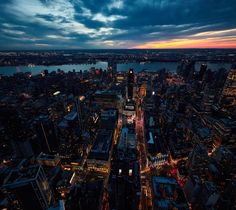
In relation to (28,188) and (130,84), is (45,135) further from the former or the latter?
(130,84)

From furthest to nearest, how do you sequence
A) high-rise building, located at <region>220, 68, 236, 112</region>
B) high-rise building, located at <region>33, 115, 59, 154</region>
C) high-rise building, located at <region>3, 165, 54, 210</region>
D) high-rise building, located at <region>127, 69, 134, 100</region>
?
high-rise building, located at <region>127, 69, 134, 100</region> < high-rise building, located at <region>220, 68, 236, 112</region> < high-rise building, located at <region>33, 115, 59, 154</region> < high-rise building, located at <region>3, 165, 54, 210</region>

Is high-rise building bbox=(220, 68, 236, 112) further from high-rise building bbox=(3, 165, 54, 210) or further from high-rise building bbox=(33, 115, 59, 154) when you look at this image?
high-rise building bbox=(3, 165, 54, 210)

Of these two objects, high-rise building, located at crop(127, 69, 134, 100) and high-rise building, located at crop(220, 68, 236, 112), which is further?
high-rise building, located at crop(127, 69, 134, 100)

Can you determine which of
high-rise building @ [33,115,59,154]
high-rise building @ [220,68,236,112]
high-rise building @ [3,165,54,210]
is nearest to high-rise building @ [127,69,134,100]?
high-rise building @ [33,115,59,154]

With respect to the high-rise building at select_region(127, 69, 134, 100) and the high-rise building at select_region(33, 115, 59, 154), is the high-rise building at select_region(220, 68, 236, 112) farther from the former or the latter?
the high-rise building at select_region(33, 115, 59, 154)

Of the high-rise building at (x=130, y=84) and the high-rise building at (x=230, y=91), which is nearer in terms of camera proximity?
the high-rise building at (x=230, y=91)

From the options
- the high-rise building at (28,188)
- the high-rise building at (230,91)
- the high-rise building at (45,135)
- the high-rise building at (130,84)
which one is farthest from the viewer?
the high-rise building at (130,84)

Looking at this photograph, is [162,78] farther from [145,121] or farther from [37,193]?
[37,193]

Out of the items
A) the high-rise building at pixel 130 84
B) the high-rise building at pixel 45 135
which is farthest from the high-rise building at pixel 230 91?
the high-rise building at pixel 45 135

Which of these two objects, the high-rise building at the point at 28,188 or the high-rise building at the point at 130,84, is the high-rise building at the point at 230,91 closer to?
the high-rise building at the point at 130,84

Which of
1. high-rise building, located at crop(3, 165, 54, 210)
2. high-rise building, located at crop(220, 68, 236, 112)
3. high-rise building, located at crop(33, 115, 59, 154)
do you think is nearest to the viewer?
high-rise building, located at crop(3, 165, 54, 210)
